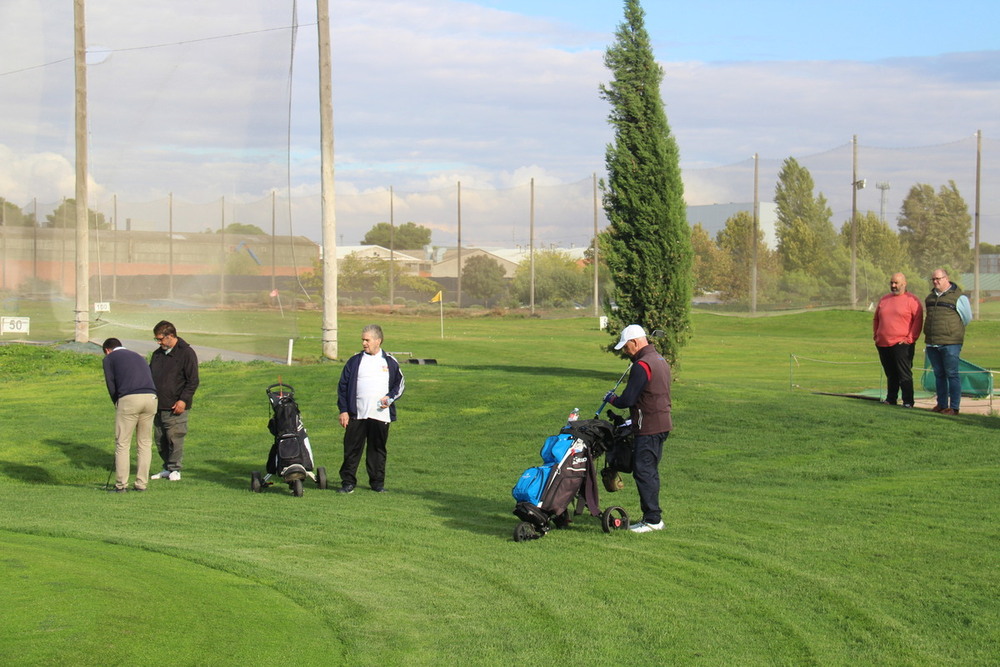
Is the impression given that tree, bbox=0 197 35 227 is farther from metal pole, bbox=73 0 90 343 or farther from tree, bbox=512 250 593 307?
tree, bbox=512 250 593 307

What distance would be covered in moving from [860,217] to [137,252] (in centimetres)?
5493

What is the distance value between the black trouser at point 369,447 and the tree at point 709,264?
71.4 m

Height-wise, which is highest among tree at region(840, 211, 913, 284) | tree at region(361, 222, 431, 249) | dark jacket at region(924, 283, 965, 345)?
tree at region(361, 222, 431, 249)

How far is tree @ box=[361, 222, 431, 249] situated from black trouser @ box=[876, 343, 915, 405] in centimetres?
14859

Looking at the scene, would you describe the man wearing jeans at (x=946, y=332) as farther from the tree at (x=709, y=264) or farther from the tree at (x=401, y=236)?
the tree at (x=401, y=236)

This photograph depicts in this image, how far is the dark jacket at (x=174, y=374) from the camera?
13094 mm

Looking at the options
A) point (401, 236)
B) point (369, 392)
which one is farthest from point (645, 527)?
point (401, 236)

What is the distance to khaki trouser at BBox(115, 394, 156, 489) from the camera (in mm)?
12156

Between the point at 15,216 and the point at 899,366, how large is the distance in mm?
26753

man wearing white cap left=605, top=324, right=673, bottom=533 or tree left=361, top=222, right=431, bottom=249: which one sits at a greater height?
tree left=361, top=222, right=431, bottom=249

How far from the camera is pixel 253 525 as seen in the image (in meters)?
9.70

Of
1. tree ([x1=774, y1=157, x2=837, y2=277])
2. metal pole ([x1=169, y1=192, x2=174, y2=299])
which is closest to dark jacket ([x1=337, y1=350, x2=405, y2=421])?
metal pole ([x1=169, y1=192, x2=174, y2=299])

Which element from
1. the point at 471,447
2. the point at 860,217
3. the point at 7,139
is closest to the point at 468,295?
the point at 860,217

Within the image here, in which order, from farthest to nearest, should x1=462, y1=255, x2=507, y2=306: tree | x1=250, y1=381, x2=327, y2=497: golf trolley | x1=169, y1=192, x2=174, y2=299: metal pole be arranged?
x1=462, y1=255, x2=507, y2=306: tree → x1=169, y1=192, x2=174, y2=299: metal pole → x1=250, y1=381, x2=327, y2=497: golf trolley
